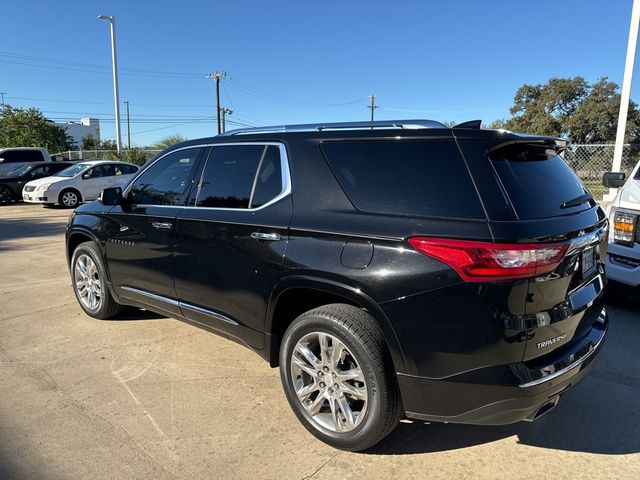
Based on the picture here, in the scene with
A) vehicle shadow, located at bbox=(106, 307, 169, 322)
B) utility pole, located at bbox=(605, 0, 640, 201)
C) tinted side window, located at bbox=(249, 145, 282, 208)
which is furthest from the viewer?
utility pole, located at bbox=(605, 0, 640, 201)

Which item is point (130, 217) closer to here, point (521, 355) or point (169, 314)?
point (169, 314)

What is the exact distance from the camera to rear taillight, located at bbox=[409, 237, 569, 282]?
2.20 meters

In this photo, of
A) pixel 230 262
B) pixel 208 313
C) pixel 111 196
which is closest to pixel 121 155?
pixel 111 196

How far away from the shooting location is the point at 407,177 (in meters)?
2.57

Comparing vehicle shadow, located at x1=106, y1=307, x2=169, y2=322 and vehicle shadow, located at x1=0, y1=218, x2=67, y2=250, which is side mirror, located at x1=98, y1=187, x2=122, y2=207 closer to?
vehicle shadow, located at x1=106, y1=307, x2=169, y2=322

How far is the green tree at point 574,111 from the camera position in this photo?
35781mm

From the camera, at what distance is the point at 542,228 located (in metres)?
2.29

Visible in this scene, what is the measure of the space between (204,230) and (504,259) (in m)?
2.10

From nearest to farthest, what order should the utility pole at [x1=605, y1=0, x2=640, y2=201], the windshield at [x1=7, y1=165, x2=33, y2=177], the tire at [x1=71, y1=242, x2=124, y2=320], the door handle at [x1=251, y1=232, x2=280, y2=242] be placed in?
1. the door handle at [x1=251, y1=232, x2=280, y2=242]
2. the tire at [x1=71, y1=242, x2=124, y2=320]
3. the utility pole at [x1=605, y1=0, x2=640, y2=201]
4. the windshield at [x1=7, y1=165, x2=33, y2=177]

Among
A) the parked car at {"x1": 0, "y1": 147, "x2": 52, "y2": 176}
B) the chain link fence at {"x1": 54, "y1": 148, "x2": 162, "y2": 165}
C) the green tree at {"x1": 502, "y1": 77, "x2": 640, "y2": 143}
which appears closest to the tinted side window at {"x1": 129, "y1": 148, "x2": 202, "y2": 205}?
the parked car at {"x1": 0, "y1": 147, "x2": 52, "y2": 176}

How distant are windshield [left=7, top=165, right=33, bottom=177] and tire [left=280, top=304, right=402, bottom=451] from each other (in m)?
18.3

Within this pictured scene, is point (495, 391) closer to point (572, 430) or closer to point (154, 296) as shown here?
point (572, 430)

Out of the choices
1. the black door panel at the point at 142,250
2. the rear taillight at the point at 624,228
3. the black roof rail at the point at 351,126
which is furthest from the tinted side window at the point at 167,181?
the rear taillight at the point at 624,228

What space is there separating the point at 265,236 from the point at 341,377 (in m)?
0.98
